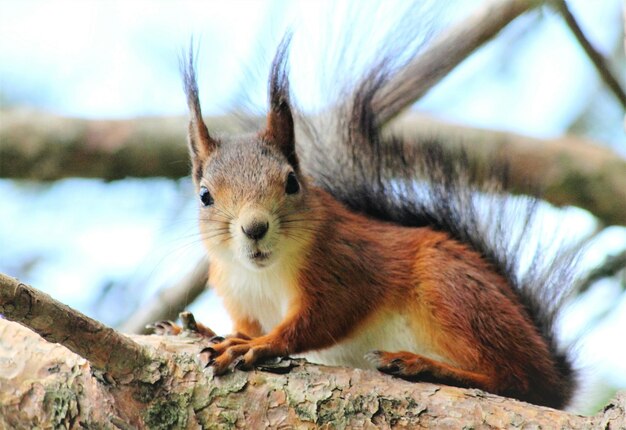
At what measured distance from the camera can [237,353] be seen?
2525 mm

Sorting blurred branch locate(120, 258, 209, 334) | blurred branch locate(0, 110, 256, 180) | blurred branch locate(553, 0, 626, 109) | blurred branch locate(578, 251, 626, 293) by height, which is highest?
blurred branch locate(553, 0, 626, 109)

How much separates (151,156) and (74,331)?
2264mm

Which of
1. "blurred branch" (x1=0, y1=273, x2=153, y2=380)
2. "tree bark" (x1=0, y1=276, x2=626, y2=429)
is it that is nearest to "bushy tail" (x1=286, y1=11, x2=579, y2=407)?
"tree bark" (x1=0, y1=276, x2=626, y2=429)

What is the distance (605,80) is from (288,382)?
200 cm

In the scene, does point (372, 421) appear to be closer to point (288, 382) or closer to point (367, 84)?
point (288, 382)

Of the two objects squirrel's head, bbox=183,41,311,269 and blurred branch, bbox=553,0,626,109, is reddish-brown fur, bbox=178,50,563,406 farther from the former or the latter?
blurred branch, bbox=553,0,626,109

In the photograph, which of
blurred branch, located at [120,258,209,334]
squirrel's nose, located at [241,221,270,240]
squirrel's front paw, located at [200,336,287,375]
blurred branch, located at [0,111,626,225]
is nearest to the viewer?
squirrel's front paw, located at [200,336,287,375]

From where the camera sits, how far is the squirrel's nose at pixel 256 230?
8.76 ft

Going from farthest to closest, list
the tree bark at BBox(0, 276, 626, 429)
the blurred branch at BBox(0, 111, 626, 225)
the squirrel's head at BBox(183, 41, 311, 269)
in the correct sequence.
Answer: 1. the blurred branch at BBox(0, 111, 626, 225)
2. the squirrel's head at BBox(183, 41, 311, 269)
3. the tree bark at BBox(0, 276, 626, 429)

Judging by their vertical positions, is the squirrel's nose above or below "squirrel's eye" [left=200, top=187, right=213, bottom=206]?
above

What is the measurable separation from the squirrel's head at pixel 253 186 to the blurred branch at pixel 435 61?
23.2 inches

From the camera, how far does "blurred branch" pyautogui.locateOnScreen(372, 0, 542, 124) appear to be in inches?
138

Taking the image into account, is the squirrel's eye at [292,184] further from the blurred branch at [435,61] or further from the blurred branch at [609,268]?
the blurred branch at [609,268]

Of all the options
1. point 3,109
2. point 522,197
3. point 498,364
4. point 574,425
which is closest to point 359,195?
point 522,197
